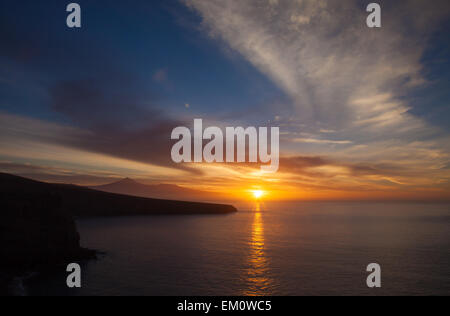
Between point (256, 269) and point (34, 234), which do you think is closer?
point (34, 234)

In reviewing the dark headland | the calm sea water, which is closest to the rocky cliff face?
A: the dark headland

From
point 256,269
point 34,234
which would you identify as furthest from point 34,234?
point 256,269

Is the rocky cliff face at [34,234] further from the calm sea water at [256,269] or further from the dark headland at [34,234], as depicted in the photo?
the calm sea water at [256,269]

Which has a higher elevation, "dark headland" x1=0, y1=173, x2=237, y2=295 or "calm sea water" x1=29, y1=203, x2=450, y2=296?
"dark headland" x1=0, y1=173, x2=237, y2=295

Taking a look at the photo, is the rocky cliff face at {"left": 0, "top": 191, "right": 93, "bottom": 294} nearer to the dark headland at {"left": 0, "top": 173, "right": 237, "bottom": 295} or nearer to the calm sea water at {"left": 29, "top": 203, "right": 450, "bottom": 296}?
the dark headland at {"left": 0, "top": 173, "right": 237, "bottom": 295}

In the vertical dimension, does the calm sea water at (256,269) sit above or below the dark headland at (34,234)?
below

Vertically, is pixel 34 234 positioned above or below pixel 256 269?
above

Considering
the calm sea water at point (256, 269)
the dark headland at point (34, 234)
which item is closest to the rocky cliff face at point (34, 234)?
the dark headland at point (34, 234)

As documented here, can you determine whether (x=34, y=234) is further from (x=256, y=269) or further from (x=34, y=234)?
(x=256, y=269)
